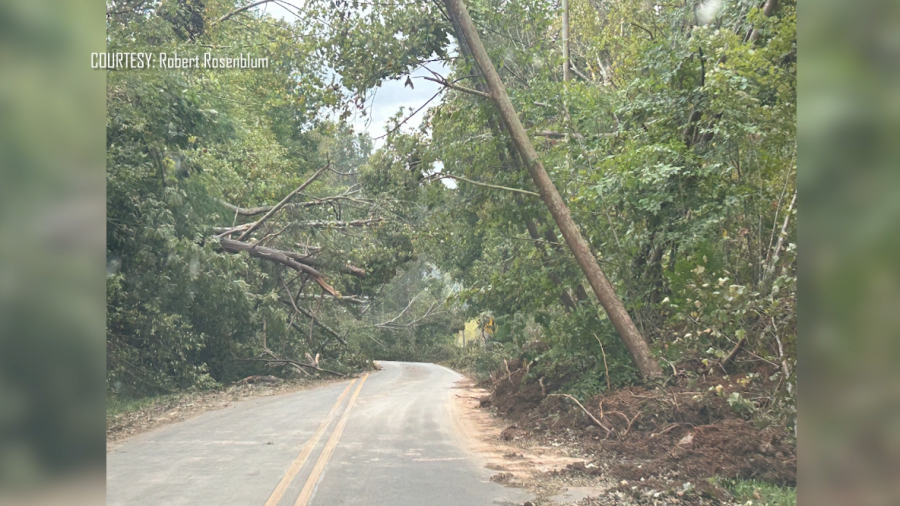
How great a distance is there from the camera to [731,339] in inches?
308

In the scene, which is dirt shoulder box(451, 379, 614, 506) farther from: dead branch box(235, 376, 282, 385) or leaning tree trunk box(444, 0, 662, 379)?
dead branch box(235, 376, 282, 385)

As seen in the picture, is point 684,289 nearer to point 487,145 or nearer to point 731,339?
point 731,339

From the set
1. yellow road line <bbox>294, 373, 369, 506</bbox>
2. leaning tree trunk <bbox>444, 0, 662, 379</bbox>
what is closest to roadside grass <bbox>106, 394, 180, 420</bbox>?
yellow road line <bbox>294, 373, 369, 506</bbox>

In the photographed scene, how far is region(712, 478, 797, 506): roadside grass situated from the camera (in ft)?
16.3

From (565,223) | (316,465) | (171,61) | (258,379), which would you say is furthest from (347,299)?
(316,465)

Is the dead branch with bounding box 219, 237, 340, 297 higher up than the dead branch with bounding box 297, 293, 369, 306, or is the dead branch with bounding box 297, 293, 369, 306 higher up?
the dead branch with bounding box 219, 237, 340, 297

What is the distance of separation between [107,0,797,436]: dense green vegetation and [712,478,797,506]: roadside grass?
991mm

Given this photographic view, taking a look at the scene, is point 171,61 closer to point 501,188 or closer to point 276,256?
point 501,188

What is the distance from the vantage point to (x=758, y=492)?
5.22 meters

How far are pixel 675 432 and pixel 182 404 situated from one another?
10580 mm
